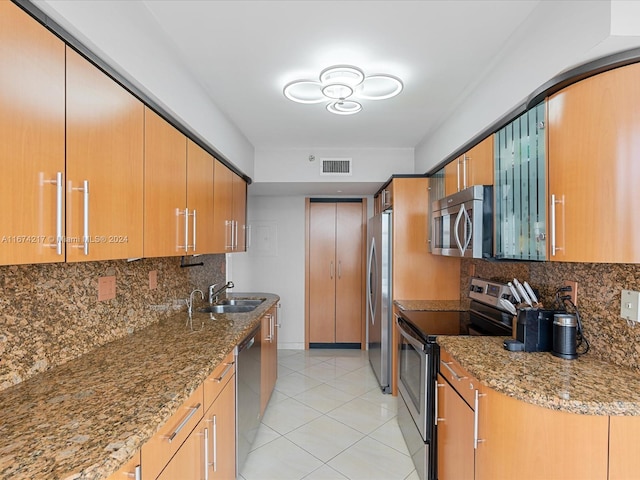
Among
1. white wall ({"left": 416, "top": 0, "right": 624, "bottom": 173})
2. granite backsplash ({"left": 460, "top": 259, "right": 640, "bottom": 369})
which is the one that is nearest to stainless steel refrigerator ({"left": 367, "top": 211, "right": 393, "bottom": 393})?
white wall ({"left": 416, "top": 0, "right": 624, "bottom": 173})

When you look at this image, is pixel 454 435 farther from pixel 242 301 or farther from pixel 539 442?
pixel 242 301

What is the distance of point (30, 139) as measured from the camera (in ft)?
3.13

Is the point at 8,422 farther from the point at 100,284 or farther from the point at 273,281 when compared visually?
the point at 273,281

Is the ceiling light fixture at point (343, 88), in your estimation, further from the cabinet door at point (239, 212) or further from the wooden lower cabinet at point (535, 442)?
the wooden lower cabinet at point (535, 442)

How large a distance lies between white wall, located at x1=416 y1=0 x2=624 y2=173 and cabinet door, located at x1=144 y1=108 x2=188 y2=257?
1.80 m

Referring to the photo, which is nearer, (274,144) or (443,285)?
(443,285)

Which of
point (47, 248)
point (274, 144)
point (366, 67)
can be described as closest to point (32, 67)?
point (47, 248)

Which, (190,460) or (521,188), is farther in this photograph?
(521,188)

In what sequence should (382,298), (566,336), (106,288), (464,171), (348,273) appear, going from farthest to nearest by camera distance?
(348,273)
(382,298)
(464,171)
(106,288)
(566,336)

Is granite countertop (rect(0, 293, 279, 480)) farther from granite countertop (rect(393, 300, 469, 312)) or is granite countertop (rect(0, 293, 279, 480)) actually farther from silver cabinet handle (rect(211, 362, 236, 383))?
granite countertop (rect(393, 300, 469, 312))

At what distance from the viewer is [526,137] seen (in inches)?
69.5

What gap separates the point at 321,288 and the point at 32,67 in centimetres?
415

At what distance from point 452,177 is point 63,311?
101 inches

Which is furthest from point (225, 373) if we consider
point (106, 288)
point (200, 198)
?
point (200, 198)
